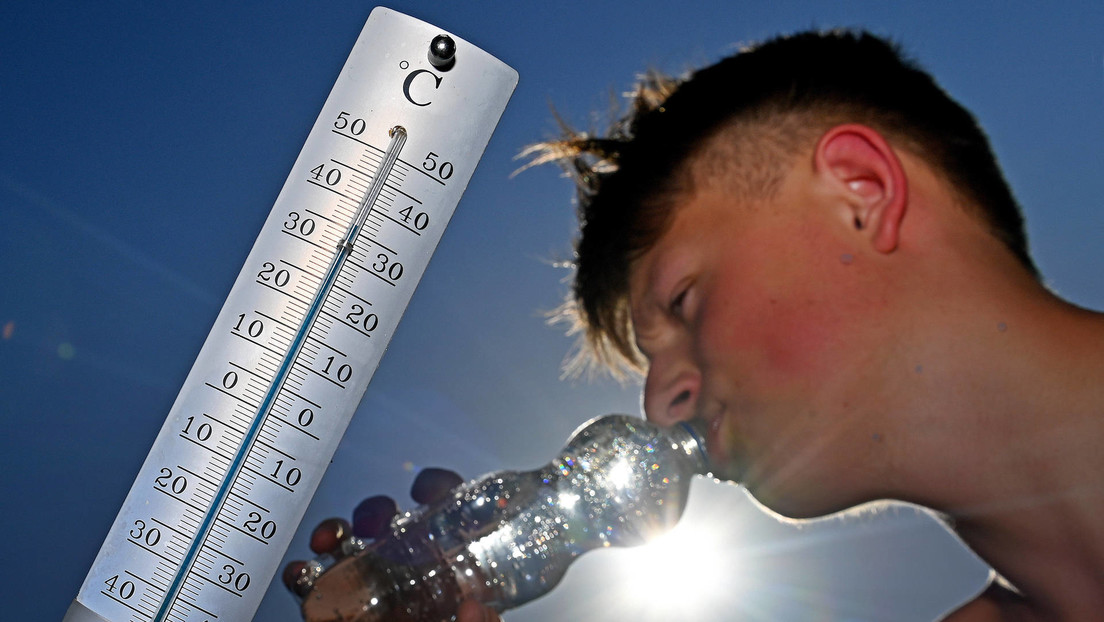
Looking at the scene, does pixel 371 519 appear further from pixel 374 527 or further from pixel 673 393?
pixel 673 393

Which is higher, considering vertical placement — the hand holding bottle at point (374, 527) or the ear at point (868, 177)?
the ear at point (868, 177)

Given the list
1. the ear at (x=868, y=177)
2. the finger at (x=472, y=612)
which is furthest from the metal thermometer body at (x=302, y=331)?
the ear at (x=868, y=177)

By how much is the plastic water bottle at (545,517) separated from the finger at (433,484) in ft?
0.07

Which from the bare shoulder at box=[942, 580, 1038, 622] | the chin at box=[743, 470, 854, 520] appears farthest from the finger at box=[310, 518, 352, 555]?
the bare shoulder at box=[942, 580, 1038, 622]

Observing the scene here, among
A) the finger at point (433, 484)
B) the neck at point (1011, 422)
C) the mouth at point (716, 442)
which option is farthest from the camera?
the finger at point (433, 484)

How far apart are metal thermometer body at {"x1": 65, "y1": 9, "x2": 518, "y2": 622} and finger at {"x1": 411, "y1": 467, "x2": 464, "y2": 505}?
0.14 meters

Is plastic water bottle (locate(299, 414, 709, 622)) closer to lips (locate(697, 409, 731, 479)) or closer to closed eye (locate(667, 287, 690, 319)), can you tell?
lips (locate(697, 409, 731, 479))

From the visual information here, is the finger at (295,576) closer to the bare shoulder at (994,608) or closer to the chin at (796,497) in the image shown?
the chin at (796,497)

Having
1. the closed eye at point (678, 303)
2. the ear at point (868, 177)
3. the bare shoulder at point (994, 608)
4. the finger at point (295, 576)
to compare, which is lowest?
the finger at point (295, 576)

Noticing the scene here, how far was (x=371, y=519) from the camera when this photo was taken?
1.16 meters

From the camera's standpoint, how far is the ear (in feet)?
3.32

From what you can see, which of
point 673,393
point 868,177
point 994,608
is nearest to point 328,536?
point 673,393

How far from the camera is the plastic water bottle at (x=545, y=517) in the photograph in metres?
1.16

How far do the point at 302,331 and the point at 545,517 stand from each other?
452 mm
